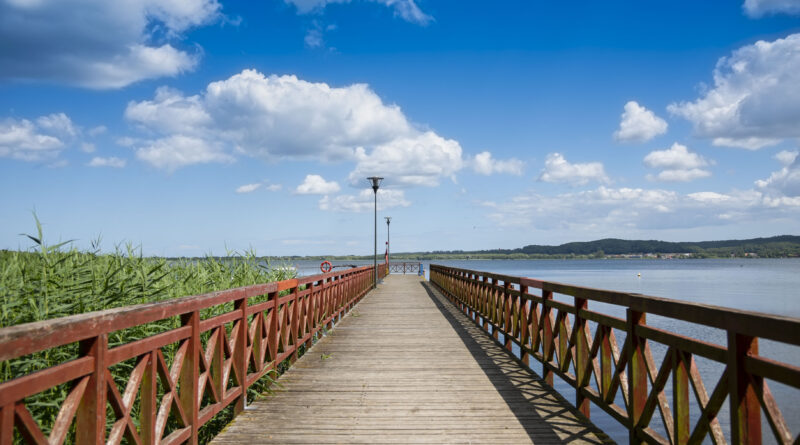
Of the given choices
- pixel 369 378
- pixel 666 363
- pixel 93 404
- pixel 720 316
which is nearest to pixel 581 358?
pixel 666 363

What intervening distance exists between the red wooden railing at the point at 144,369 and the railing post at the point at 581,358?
3.25m

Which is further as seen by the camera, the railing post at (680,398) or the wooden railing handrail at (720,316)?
the railing post at (680,398)

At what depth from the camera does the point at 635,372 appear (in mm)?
3945

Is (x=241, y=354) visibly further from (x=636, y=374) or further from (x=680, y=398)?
(x=680, y=398)

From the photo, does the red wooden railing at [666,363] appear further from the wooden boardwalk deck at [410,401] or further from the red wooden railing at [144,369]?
the red wooden railing at [144,369]

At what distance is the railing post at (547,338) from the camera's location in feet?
20.3

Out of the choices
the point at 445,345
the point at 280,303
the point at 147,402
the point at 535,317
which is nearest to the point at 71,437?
the point at 147,402

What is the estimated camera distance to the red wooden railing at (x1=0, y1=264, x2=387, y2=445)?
89.4 inches

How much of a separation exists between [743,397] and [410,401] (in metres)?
3.41

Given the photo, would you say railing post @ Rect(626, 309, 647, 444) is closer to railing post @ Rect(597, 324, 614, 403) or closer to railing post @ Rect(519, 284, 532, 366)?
railing post @ Rect(597, 324, 614, 403)

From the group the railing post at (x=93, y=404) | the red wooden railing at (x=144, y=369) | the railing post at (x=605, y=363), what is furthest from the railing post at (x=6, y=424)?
the railing post at (x=605, y=363)

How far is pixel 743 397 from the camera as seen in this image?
2723mm

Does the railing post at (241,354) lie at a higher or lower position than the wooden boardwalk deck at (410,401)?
higher

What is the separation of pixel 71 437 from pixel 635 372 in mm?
4183
